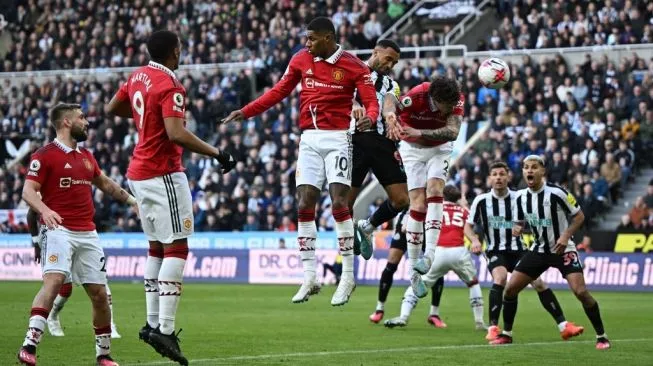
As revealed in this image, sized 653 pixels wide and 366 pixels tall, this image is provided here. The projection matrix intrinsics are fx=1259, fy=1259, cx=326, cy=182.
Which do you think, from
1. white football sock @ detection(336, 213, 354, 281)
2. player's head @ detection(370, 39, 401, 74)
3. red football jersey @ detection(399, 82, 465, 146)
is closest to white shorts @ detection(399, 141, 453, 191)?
red football jersey @ detection(399, 82, 465, 146)

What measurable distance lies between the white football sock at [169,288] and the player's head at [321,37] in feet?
A: 9.14

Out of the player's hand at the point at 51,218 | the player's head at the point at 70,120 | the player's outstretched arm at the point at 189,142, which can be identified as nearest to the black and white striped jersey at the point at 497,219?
the player's head at the point at 70,120

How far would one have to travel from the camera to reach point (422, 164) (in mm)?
15352

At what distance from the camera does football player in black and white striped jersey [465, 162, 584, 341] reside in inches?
674

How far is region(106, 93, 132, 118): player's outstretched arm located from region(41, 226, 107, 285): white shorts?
4.90 ft

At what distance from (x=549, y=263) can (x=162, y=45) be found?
6465 mm

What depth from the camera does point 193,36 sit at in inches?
1719

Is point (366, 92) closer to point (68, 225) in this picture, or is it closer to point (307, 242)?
point (307, 242)

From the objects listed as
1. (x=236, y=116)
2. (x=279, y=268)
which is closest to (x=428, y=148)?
(x=236, y=116)

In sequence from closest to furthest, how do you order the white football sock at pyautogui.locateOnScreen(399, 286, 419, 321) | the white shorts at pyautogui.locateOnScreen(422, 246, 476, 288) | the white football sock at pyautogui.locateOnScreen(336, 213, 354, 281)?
the white football sock at pyautogui.locateOnScreen(336, 213, 354, 281)
the white football sock at pyautogui.locateOnScreen(399, 286, 419, 321)
the white shorts at pyautogui.locateOnScreen(422, 246, 476, 288)

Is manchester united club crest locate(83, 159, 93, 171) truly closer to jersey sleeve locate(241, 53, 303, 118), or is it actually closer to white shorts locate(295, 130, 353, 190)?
jersey sleeve locate(241, 53, 303, 118)

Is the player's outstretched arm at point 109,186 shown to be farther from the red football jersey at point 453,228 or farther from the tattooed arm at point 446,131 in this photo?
the red football jersey at point 453,228

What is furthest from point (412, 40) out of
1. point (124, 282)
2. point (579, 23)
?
point (124, 282)

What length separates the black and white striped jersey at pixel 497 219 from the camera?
1728cm
